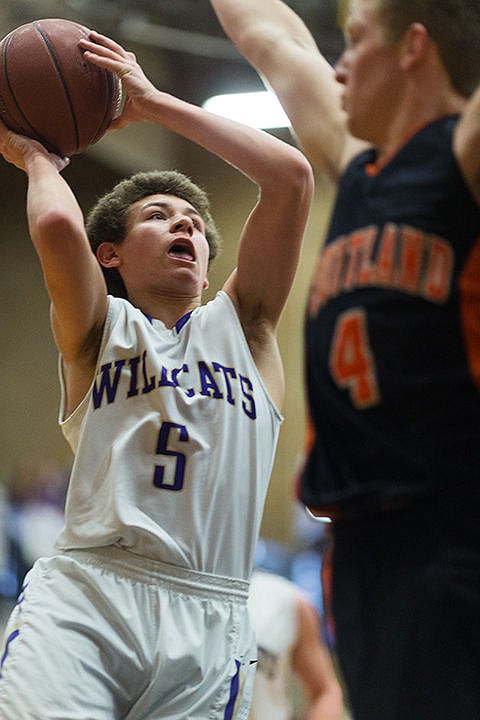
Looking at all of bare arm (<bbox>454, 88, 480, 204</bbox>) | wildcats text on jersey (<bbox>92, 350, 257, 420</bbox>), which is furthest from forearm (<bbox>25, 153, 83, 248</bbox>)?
bare arm (<bbox>454, 88, 480, 204</bbox>)

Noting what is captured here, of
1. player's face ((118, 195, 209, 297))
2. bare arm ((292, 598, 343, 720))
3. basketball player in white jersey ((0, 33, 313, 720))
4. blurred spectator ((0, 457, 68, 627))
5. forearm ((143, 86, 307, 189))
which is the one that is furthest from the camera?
blurred spectator ((0, 457, 68, 627))

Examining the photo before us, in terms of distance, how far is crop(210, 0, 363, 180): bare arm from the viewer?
116 inches

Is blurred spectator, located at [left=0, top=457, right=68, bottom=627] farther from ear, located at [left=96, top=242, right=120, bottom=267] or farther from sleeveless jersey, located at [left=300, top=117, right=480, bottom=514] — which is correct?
sleeveless jersey, located at [left=300, top=117, right=480, bottom=514]

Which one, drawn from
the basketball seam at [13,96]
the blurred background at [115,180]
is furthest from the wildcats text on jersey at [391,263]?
the blurred background at [115,180]

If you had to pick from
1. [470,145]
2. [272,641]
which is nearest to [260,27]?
[470,145]

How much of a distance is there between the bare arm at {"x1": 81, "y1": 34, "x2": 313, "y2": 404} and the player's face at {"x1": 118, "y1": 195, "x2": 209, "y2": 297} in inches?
5.8

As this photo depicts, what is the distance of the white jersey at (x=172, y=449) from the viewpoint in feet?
10.7

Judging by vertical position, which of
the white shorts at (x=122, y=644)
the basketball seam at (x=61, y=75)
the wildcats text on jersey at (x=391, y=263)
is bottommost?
the white shorts at (x=122, y=644)

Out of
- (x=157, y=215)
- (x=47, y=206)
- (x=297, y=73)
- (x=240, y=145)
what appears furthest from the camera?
(x=157, y=215)

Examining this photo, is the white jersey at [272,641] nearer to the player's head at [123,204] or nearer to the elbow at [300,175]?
the player's head at [123,204]

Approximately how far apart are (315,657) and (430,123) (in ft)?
Answer: 12.0

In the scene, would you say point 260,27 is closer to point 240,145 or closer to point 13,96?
point 240,145

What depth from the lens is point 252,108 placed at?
541 inches

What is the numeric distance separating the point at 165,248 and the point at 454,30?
143cm
